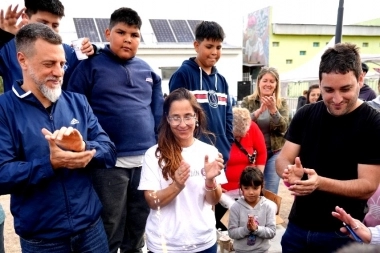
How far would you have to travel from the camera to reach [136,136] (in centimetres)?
282

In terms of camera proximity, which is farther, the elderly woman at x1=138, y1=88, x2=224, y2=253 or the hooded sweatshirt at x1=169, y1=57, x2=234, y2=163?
the hooded sweatshirt at x1=169, y1=57, x2=234, y2=163

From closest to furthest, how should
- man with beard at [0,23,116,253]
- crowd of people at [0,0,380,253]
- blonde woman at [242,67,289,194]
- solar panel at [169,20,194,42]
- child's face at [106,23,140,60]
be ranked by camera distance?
man with beard at [0,23,116,253] < crowd of people at [0,0,380,253] < child's face at [106,23,140,60] < blonde woman at [242,67,289,194] < solar panel at [169,20,194,42]

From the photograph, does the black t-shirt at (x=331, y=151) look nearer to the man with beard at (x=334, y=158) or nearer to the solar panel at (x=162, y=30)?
the man with beard at (x=334, y=158)

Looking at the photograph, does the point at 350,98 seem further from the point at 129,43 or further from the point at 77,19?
the point at 77,19

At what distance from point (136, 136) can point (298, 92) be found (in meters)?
21.0

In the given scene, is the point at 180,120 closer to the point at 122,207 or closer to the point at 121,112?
the point at 121,112

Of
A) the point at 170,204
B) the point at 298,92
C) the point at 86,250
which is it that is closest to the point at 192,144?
the point at 170,204

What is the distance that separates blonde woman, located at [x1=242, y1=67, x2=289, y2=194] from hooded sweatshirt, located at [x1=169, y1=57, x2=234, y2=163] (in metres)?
0.99

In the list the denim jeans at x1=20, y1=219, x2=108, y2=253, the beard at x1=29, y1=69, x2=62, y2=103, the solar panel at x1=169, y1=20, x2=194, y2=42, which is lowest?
the denim jeans at x1=20, y1=219, x2=108, y2=253

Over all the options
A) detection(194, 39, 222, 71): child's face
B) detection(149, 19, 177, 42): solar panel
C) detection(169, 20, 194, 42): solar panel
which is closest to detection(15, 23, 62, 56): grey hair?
detection(194, 39, 222, 71): child's face

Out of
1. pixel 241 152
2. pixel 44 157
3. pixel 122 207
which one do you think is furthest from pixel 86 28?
pixel 44 157

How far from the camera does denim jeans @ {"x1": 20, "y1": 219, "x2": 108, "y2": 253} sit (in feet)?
6.90

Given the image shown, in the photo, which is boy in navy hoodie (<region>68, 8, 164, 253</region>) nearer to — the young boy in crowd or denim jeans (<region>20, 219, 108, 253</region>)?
the young boy in crowd

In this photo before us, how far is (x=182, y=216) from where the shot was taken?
7.66ft
